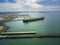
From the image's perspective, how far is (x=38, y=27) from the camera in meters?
2.79

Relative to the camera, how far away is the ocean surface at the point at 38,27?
2.79 m

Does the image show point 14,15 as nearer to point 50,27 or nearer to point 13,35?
point 13,35

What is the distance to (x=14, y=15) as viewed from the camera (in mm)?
2844

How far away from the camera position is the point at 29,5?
2.79 meters

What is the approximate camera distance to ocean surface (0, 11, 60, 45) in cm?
279

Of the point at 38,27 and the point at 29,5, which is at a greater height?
the point at 29,5

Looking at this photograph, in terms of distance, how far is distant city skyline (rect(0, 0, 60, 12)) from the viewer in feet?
9.12

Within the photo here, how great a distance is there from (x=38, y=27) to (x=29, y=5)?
47cm

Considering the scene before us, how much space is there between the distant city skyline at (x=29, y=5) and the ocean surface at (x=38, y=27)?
0.08 metres

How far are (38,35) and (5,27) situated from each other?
2.20ft

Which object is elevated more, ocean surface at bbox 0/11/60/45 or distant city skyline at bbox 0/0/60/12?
distant city skyline at bbox 0/0/60/12

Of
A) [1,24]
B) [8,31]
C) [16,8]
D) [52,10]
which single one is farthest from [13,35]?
[52,10]

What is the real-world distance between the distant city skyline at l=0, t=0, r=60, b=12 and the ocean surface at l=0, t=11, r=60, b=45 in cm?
8

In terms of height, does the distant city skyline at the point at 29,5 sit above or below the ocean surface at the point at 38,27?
above
